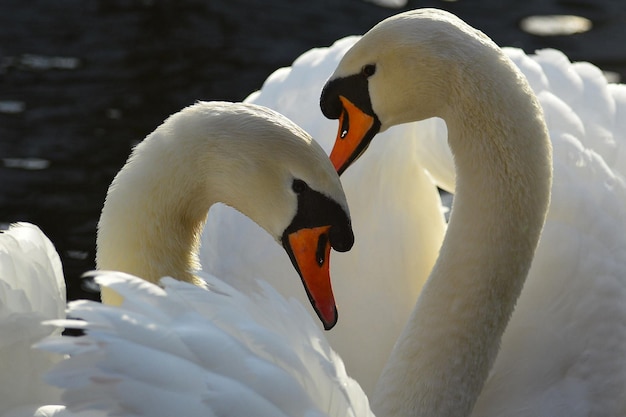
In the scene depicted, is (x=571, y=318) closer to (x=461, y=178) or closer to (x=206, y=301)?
(x=461, y=178)

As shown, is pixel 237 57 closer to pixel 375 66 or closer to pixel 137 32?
pixel 137 32

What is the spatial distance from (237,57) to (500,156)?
425 centimetres

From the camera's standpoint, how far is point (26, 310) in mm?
3650

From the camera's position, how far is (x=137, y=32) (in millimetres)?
8555

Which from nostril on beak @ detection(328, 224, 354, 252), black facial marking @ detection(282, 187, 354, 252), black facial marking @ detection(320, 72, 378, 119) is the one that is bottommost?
nostril on beak @ detection(328, 224, 354, 252)

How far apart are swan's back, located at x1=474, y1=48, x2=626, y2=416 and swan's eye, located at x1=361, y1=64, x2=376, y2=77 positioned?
1038 mm

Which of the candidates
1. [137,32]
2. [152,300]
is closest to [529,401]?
[152,300]

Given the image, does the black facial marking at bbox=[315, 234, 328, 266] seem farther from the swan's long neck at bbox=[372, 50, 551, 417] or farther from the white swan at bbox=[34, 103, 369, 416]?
the swan's long neck at bbox=[372, 50, 551, 417]

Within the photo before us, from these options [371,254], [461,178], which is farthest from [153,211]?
[371,254]

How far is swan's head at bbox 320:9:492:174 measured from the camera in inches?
170

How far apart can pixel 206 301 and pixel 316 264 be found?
0.56 metres

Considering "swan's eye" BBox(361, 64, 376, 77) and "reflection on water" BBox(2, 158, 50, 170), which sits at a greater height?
"swan's eye" BBox(361, 64, 376, 77)

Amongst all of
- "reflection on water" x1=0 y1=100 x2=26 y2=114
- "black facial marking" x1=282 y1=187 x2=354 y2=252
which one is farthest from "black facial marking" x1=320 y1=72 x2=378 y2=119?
"reflection on water" x1=0 y1=100 x2=26 y2=114

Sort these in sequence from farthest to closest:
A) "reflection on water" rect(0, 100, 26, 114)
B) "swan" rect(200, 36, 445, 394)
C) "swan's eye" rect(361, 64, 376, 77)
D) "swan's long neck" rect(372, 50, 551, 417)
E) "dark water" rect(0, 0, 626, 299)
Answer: "reflection on water" rect(0, 100, 26, 114)
"dark water" rect(0, 0, 626, 299)
"swan" rect(200, 36, 445, 394)
"swan's eye" rect(361, 64, 376, 77)
"swan's long neck" rect(372, 50, 551, 417)
